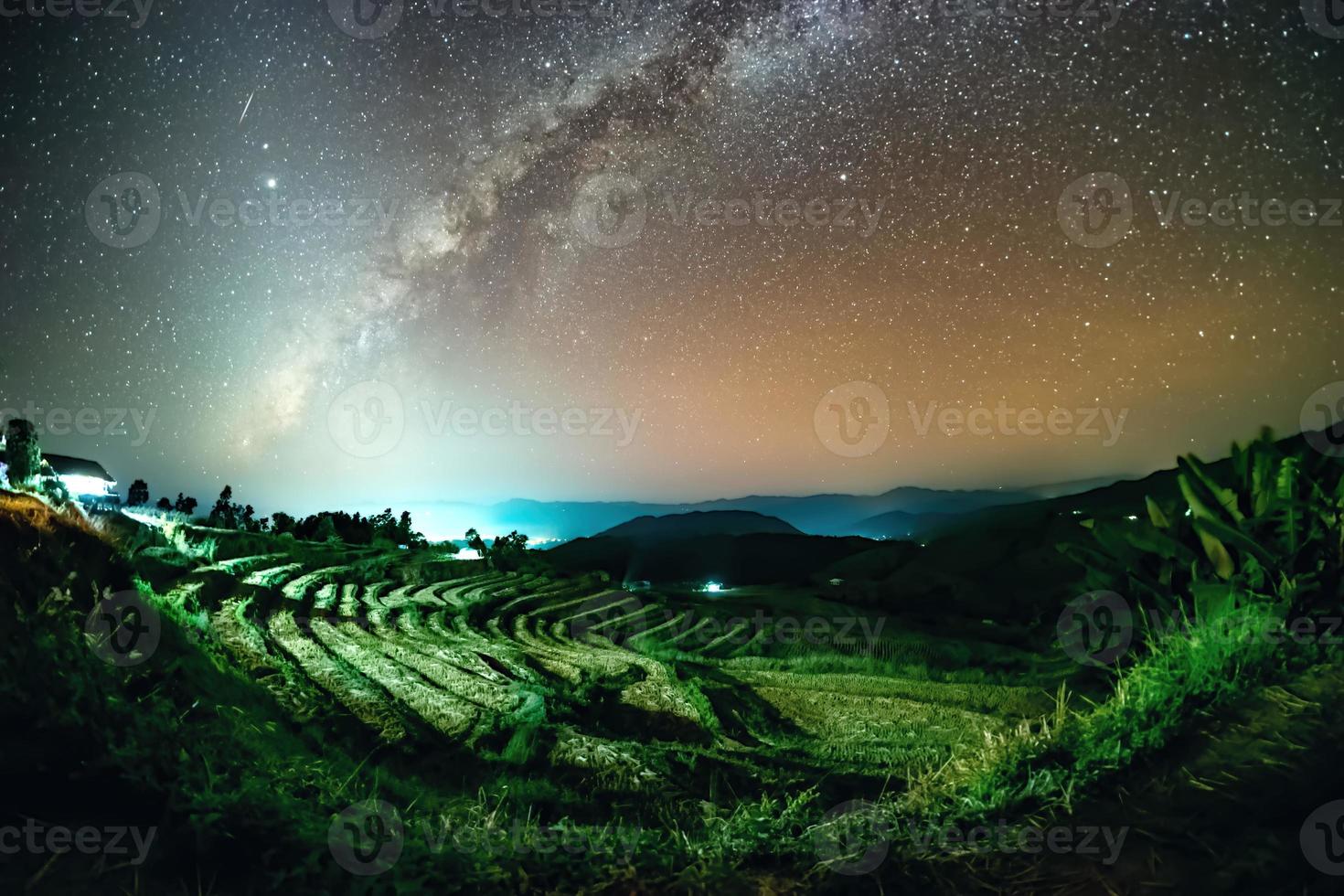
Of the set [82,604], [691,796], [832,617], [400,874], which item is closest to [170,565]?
[82,604]

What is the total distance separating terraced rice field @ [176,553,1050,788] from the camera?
243 inches

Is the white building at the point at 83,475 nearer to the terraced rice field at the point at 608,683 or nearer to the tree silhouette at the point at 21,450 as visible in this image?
the tree silhouette at the point at 21,450

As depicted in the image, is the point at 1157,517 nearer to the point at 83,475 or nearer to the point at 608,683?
the point at 608,683

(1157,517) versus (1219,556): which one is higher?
(1157,517)

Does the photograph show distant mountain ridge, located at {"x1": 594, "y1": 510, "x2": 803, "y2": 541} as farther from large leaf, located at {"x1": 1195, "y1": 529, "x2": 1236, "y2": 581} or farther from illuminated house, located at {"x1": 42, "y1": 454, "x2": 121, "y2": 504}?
large leaf, located at {"x1": 1195, "y1": 529, "x2": 1236, "y2": 581}

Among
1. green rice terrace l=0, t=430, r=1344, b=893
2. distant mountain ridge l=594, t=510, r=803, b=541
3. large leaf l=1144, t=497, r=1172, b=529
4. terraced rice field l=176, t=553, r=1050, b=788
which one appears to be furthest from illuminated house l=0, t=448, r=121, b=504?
distant mountain ridge l=594, t=510, r=803, b=541

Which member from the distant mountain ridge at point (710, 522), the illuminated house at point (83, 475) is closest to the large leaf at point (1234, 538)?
the illuminated house at point (83, 475)

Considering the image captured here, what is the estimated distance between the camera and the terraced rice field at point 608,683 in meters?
6.18

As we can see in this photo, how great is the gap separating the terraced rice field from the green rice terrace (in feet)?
0.20

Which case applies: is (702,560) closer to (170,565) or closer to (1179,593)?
(170,565)

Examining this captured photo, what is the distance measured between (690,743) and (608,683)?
81.2 inches

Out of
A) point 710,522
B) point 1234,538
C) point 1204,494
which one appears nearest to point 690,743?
point 1234,538

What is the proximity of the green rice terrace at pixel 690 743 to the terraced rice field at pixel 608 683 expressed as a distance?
0.20 feet

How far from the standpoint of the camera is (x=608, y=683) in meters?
8.06
